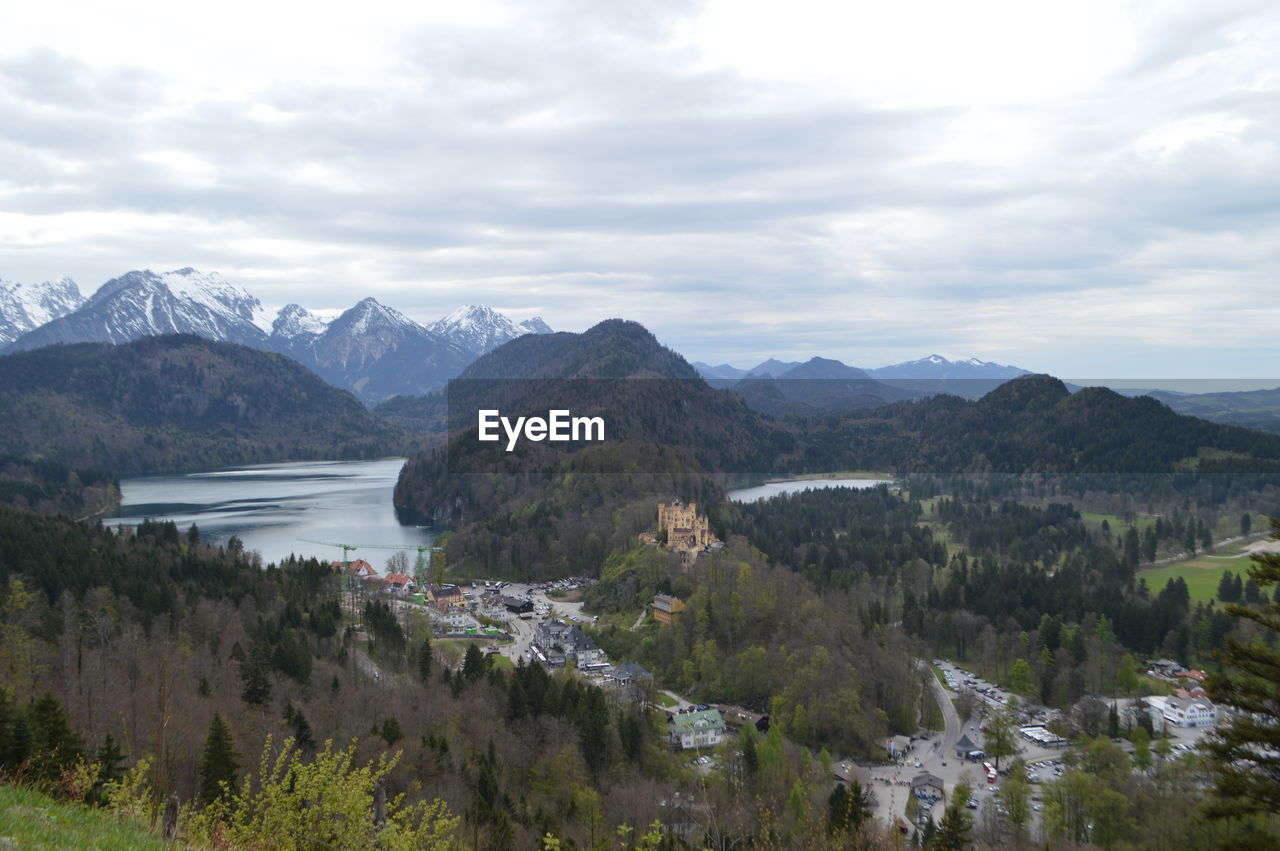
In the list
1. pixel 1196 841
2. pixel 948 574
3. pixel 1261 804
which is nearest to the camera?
pixel 1261 804

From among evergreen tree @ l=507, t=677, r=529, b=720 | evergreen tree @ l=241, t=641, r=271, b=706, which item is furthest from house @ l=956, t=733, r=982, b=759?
evergreen tree @ l=241, t=641, r=271, b=706

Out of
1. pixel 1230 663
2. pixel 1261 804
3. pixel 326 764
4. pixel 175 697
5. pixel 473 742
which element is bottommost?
pixel 473 742

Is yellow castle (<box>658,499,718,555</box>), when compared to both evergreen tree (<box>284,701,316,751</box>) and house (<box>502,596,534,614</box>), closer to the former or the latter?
house (<box>502,596,534,614</box>)

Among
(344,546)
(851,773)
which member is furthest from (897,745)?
(344,546)

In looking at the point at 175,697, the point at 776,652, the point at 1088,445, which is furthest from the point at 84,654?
the point at 1088,445

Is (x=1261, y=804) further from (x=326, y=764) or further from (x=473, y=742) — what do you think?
(x=473, y=742)

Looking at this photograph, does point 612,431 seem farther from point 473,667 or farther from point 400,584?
point 473,667
